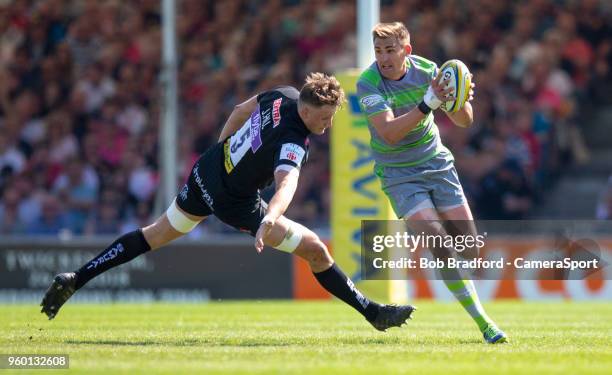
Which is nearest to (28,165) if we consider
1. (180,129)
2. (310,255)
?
(180,129)

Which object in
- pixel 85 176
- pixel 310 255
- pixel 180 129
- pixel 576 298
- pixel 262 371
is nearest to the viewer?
pixel 262 371

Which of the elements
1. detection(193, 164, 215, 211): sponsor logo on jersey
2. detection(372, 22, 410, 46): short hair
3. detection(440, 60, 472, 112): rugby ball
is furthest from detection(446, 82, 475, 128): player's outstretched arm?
detection(193, 164, 215, 211): sponsor logo on jersey

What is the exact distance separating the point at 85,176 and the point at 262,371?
1210 centimetres

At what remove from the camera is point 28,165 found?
18969 mm

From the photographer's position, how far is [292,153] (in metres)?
8.11

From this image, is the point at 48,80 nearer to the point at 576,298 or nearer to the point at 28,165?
the point at 28,165

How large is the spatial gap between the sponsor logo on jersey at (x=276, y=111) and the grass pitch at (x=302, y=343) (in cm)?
156

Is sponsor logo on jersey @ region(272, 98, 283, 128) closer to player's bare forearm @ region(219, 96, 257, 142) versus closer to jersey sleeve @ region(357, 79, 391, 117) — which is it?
player's bare forearm @ region(219, 96, 257, 142)

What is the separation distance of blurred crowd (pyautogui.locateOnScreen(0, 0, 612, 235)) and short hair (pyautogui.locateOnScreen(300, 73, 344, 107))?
8.55 metres

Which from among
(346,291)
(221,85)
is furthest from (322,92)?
(221,85)

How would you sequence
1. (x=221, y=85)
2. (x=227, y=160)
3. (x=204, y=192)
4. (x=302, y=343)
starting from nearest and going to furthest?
(x=302, y=343), (x=227, y=160), (x=204, y=192), (x=221, y=85)

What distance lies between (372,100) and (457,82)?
688mm

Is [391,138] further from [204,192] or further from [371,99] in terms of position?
[204,192]

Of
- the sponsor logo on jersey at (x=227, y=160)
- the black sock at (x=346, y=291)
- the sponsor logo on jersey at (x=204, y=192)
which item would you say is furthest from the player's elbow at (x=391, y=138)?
the sponsor logo on jersey at (x=204, y=192)
